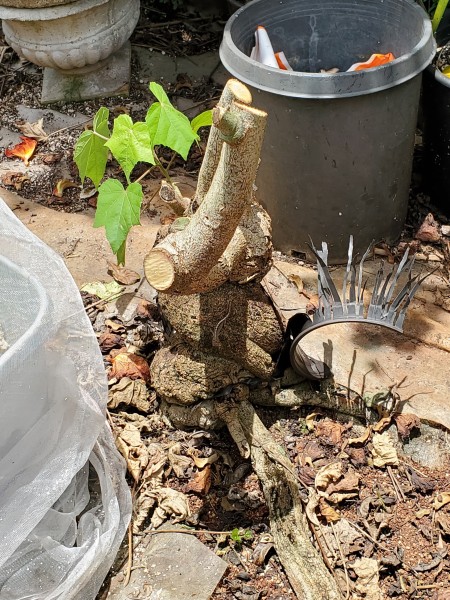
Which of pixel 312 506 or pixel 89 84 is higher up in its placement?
pixel 89 84

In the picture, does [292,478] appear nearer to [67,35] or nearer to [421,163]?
[421,163]

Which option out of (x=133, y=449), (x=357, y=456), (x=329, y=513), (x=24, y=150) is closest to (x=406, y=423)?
(x=357, y=456)

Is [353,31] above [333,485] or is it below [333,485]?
above

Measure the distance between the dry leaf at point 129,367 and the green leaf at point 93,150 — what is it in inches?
26.2

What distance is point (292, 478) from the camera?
7.85 ft

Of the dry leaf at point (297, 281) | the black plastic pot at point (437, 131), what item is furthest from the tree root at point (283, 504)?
the black plastic pot at point (437, 131)

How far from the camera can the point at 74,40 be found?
418 centimetres

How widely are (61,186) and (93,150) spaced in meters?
1.16

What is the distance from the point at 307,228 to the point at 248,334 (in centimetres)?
99

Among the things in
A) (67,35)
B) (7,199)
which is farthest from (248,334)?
(67,35)

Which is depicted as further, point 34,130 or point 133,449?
point 34,130

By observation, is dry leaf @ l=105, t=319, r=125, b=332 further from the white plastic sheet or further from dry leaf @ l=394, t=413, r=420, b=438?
dry leaf @ l=394, t=413, r=420, b=438

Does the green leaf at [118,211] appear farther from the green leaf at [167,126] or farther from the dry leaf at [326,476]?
the dry leaf at [326,476]

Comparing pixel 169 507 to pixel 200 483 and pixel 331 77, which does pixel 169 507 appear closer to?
pixel 200 483
